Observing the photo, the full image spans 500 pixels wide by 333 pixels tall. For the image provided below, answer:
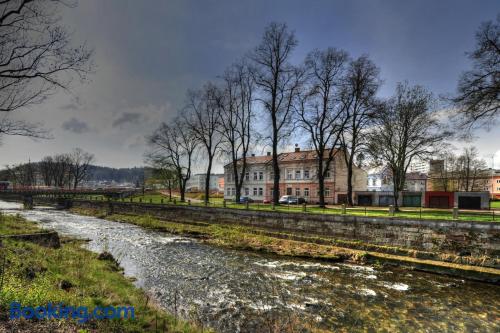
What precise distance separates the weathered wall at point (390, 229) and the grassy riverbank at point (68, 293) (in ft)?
49.3

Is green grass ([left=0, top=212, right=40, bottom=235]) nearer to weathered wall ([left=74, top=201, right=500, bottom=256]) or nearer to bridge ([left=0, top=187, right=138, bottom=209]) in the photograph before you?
weathered wall ([left=74, top=201, right=500, bottom=256])

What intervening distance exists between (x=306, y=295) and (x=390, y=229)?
10.2 metres

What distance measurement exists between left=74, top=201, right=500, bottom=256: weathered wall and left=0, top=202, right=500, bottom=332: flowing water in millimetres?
3252

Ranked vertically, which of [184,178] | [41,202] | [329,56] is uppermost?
[329,56]

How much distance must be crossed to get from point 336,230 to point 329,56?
18989 millimetres

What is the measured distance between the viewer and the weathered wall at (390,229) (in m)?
15.6

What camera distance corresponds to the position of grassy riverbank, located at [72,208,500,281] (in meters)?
14.4

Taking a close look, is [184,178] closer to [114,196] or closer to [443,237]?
[114,196]

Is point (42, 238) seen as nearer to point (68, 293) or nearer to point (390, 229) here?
point (68, 293)

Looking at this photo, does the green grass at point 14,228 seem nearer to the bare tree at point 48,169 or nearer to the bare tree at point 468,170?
the bare tree at point 468,170

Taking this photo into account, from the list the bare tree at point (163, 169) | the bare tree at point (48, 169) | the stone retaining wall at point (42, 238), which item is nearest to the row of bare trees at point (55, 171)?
the bare tree at point (48, 169)

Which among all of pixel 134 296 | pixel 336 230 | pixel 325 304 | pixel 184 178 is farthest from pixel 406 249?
pixel 184 178

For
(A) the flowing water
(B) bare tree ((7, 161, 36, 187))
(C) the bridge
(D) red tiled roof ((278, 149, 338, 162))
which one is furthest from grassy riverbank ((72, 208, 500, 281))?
(B) bare tree ((7, 161, 36, 187))

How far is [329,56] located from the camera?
31.5 m
